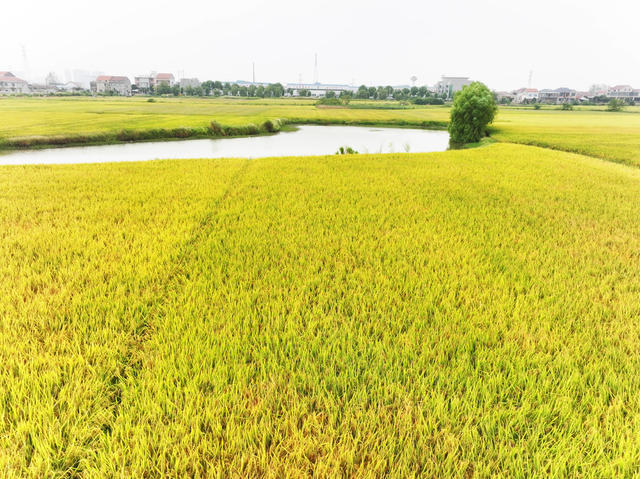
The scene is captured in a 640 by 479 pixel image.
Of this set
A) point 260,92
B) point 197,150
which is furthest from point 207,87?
point 197,150

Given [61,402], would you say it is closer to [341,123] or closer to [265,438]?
[265,438]

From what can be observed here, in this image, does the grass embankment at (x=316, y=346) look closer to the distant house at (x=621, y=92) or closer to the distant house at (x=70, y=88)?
the distant house at (x=70, y=88)

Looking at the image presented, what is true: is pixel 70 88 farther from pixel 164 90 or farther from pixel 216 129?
pixel 216 129

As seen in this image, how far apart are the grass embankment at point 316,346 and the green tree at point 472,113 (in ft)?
95.6

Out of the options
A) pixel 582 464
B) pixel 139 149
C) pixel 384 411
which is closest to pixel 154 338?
pixel 384 411

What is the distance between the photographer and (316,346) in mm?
2342

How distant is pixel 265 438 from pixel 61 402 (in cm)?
127

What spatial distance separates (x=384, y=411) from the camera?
5.85ft

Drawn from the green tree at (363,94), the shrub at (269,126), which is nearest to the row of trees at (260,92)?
the green tree at (363,94)

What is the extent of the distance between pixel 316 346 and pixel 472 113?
1361 inches

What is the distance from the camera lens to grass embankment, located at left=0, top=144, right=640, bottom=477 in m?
1.58

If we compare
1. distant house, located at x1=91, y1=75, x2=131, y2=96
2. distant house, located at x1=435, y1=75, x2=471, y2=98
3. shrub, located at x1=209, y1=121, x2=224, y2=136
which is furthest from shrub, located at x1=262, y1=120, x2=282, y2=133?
distant house, located at x1=435, y1=75, x2=471, y2=98

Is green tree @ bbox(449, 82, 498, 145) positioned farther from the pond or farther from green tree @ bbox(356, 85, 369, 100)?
green tree @ bbox(356, 85, 369, 100)

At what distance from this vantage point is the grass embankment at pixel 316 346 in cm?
158
